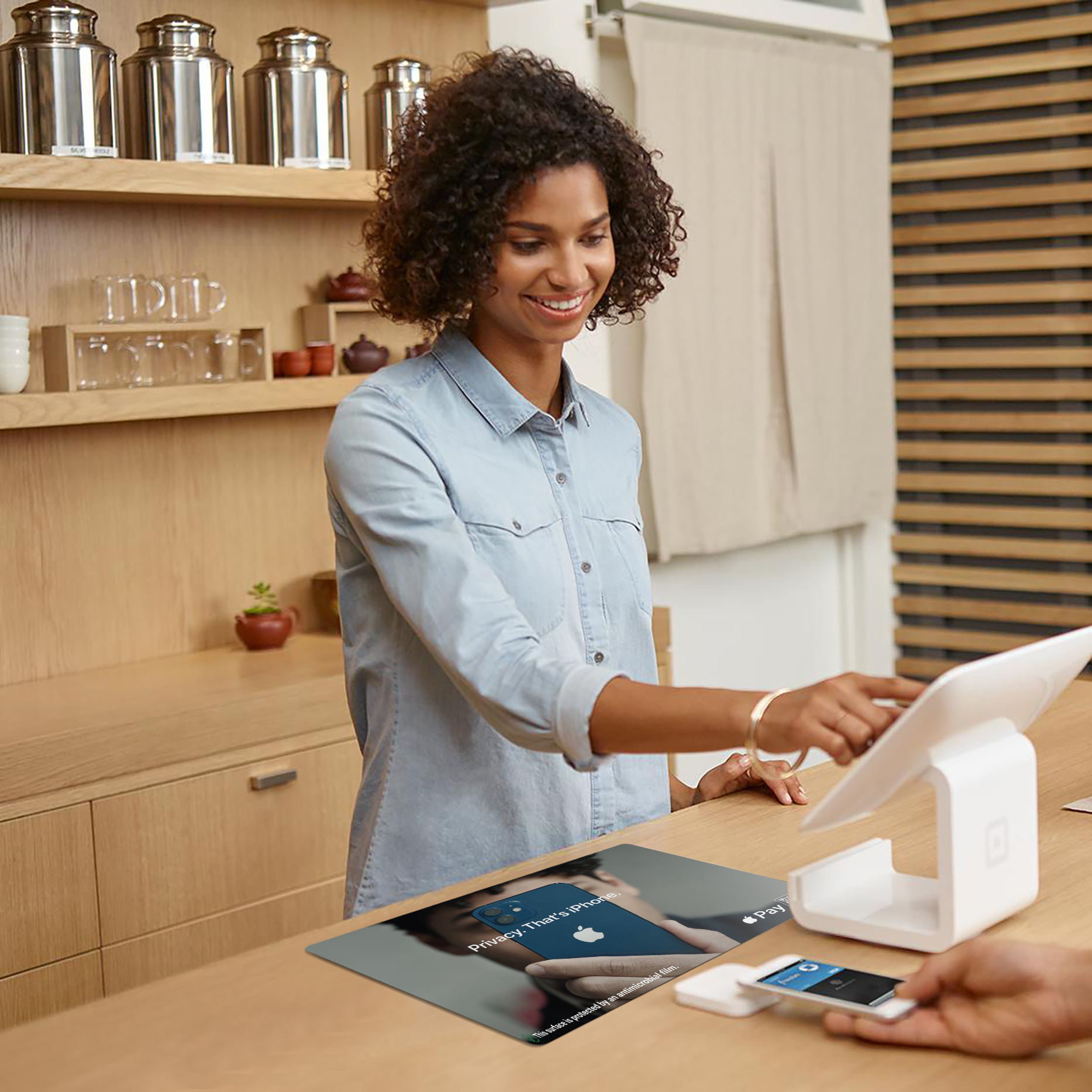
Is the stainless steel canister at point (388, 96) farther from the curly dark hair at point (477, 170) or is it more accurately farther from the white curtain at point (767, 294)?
the curly dark hair at point (477, 170)

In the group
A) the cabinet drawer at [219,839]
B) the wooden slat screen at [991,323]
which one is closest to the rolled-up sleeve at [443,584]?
the cabinet drawer at [219,839]

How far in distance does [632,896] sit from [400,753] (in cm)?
37

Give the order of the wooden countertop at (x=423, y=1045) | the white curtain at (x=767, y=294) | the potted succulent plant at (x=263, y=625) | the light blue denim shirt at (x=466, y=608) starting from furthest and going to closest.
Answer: the white curtain at (x=767, y=294) → the potted succulent plant at (x=263, y=625) → the light blue denim shirt at (x=466, y=608) → the wooden countertop at (x=423, y=1045)

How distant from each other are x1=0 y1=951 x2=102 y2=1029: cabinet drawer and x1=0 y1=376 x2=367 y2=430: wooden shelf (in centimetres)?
97

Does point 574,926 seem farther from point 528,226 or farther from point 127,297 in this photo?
point 127,297

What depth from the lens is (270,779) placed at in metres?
2.99

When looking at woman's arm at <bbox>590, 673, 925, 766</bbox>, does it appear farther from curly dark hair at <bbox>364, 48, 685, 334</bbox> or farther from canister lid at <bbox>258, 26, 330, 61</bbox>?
canister lid at <bbox>258, 26, 330, 61</bbox>

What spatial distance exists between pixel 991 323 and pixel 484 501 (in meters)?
3.44

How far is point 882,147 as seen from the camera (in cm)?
488

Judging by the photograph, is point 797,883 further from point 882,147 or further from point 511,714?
point 882,147

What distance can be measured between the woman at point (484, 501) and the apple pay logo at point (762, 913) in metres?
0.31

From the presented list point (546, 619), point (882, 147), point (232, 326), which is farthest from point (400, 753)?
point (882, 147)

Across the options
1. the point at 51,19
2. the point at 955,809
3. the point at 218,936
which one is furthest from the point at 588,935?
the point at 51,19

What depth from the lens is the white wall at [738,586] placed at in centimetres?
404
